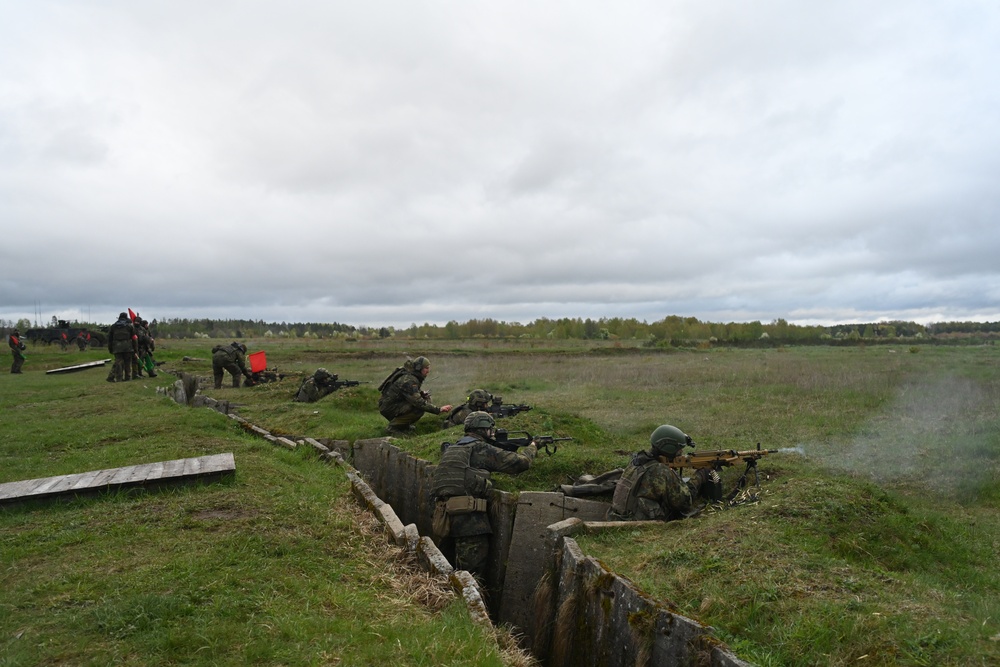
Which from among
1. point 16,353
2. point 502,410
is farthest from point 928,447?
point 16,353

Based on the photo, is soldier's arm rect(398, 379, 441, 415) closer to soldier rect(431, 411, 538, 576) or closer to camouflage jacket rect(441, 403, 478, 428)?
camouflage jacket rect(441, 403, 478, 428)

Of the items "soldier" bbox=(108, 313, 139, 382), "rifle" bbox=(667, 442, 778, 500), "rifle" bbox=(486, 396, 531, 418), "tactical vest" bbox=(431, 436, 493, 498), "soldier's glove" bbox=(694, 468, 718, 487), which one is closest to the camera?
"rifle" bbox=(667, 442, 778, 500)

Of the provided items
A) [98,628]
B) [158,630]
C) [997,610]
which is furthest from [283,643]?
[997,610]

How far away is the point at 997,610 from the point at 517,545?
4144 mm

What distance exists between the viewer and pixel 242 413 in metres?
14.4

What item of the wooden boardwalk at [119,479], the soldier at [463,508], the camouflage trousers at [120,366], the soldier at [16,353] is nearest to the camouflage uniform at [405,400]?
the soldier at [463,508]

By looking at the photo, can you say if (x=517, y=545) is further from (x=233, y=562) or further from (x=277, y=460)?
(x=277, y=460)

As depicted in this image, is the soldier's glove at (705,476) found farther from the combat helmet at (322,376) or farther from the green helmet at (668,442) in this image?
the combat helmet at (322,376)

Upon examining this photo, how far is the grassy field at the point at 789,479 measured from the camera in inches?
143

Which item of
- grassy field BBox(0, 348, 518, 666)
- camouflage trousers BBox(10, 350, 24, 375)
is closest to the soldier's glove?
grassy field BBox(0, 348, 518, 666)

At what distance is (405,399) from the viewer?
11.5 metres

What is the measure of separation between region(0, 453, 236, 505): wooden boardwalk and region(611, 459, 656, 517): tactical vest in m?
4.31

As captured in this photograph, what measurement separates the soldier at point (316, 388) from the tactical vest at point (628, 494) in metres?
10.6

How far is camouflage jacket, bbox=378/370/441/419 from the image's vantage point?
37.4ft
